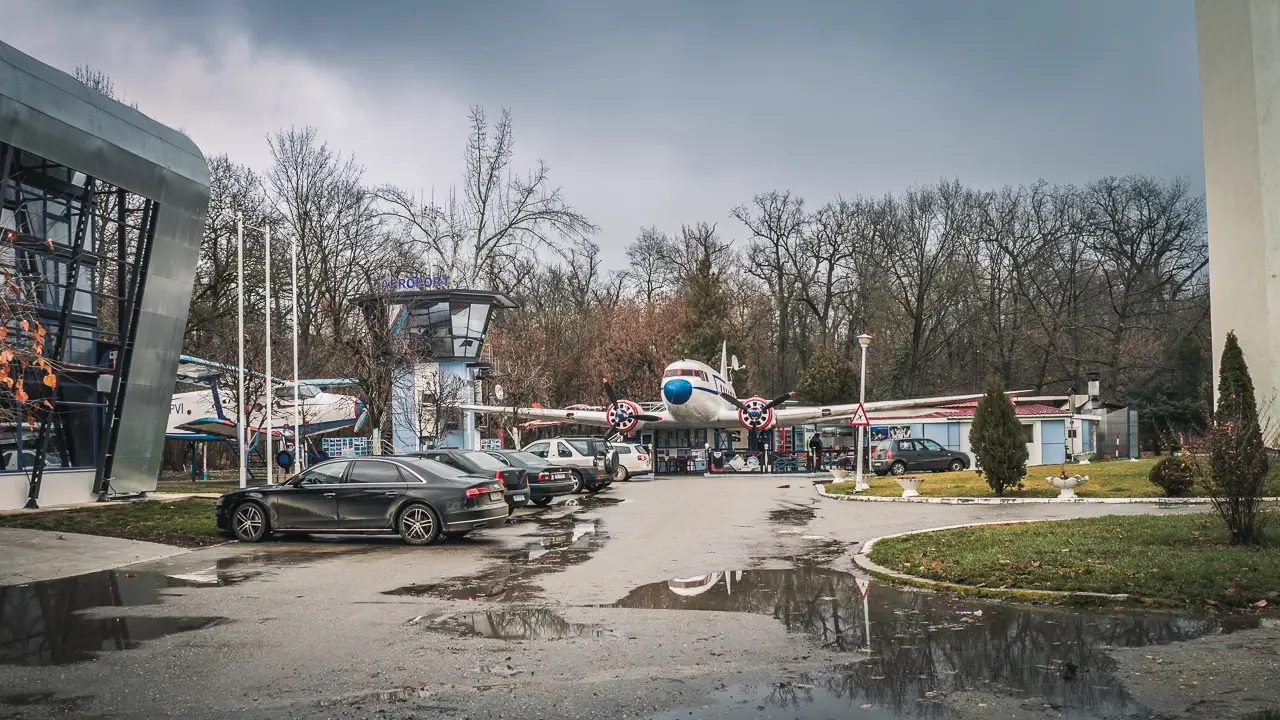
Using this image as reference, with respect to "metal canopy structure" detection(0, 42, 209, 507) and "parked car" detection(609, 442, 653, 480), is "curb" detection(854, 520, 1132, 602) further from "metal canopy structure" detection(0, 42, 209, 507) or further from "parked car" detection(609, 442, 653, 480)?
"parked car" detection(609, 442, 653, 480)

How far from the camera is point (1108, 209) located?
55.0 m

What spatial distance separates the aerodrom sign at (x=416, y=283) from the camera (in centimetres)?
3516

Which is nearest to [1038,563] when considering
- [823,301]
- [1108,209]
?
[1108,209]

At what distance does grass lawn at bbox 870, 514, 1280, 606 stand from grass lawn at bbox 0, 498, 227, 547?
11.5 meters

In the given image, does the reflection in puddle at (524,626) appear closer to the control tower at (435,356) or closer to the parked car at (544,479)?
the parked car at (544,479)

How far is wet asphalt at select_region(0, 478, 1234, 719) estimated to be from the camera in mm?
6078

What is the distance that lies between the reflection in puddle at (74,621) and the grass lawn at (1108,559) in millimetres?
8113

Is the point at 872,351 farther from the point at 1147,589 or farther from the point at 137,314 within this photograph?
the point at 1147,589

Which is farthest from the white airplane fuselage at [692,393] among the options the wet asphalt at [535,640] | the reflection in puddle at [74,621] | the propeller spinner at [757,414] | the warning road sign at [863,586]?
the reflection in puddle at [74,621]

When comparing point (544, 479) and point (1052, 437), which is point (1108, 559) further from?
point (1052, 437)

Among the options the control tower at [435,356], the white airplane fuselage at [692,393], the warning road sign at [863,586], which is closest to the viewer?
the warning road sign at [863,586]

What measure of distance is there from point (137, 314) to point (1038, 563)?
19464 millimetres

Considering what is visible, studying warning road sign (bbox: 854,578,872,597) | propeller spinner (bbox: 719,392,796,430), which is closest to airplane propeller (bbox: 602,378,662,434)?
propeller spinner (bbox: 719,392,796,430)

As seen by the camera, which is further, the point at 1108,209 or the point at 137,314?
the point at 1108,209
